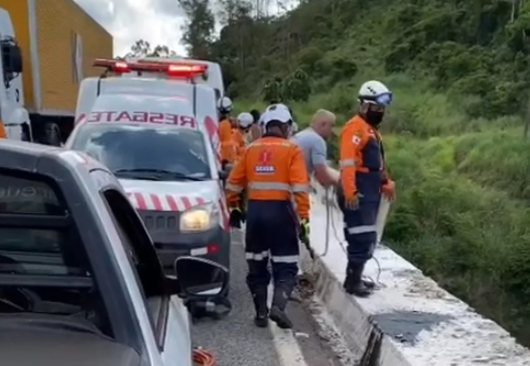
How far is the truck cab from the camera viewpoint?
13750 millimetres

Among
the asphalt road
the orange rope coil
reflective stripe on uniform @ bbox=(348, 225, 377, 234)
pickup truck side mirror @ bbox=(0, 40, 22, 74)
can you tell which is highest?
pickup truck side mirror @ bbox=(0, 40, 22, 74)

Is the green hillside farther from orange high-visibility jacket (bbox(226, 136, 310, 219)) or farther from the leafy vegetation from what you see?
orange high-visibility jacket (bbox(226, 136, 310, 219))

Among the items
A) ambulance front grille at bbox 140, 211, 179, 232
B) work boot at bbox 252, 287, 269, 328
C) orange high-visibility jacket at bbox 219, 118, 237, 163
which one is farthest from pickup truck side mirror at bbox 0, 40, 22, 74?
work boot at bbox 252, 287, 269, 328

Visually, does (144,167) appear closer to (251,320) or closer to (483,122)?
(251,320)

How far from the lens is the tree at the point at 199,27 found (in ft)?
281

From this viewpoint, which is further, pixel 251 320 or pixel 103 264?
pixel 251 320

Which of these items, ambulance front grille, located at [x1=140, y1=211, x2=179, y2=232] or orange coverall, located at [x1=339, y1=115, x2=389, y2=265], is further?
ambulance front grille, located at [x1=140, y1=211, x2=179, y2=232]

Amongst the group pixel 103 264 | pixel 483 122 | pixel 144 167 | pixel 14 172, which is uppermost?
pixel 14 172

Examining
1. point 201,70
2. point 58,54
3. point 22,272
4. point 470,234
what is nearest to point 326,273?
point 470,234

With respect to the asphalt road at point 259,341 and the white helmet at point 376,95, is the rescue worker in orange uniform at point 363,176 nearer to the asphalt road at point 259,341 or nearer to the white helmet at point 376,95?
the white helmet at point 376,95

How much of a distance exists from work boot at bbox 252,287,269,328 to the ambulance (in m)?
0.42

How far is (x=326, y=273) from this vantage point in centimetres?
943

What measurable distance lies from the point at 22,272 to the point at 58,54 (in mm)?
16181

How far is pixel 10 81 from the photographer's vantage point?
47.6ft
